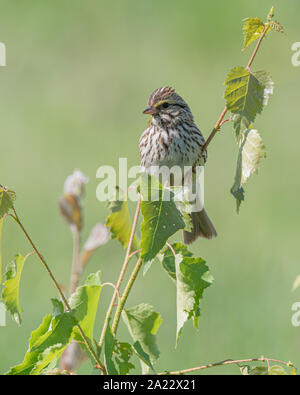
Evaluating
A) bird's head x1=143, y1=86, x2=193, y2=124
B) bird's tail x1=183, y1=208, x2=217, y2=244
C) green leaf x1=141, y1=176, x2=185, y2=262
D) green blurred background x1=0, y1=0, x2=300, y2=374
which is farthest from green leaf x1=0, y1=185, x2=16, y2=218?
green blurred background x1=0, y1=0, x2=300, y2=374

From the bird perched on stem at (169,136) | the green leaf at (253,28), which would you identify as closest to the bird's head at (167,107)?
the bird perched on stem at (169,136)

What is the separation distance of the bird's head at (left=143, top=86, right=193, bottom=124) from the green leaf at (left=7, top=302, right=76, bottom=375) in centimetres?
153

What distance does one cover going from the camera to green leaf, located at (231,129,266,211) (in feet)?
5.01

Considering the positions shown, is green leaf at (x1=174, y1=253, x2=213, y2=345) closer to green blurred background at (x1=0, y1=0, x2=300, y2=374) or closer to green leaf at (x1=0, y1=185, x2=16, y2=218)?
green leaf at (x1=0, y1=185, x2=16, y2=218)

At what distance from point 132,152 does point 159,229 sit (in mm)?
4836

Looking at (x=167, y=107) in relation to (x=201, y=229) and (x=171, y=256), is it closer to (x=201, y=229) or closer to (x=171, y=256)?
(x=201, y=229)

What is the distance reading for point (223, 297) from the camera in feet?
13.5

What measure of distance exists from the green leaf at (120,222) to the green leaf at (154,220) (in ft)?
0.72

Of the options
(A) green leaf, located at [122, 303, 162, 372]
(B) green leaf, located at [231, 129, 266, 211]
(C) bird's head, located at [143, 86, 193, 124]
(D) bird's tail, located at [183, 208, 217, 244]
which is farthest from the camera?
(C) bird's head, located at [143, 86, 193, 124]

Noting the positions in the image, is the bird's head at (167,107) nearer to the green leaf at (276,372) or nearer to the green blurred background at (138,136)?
the green blurred background at (138,136)

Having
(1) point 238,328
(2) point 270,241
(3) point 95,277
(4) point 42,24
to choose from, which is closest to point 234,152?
(2) point 270,241

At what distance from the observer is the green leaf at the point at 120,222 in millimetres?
1714

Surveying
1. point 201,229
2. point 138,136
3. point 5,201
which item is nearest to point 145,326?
point 5,201

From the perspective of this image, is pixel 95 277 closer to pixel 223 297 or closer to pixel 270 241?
pixel 223 297
